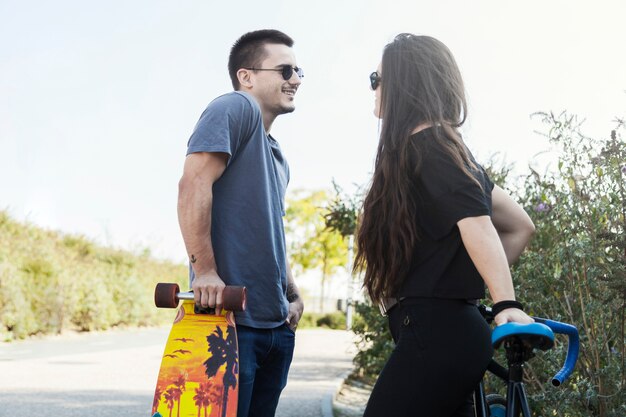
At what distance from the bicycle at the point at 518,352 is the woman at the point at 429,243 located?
0.04 m

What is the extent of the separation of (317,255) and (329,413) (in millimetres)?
36473

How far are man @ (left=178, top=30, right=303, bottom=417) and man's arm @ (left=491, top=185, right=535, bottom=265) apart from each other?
2.66ft

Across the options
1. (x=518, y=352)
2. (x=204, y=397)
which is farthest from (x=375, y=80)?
(x=204, y=397)

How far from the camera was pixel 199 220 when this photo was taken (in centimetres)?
289

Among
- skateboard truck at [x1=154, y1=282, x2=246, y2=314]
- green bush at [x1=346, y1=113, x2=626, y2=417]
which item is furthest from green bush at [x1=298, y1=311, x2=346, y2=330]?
skateboard truck at [x1=154, y1=282, x2=246, y2=314]

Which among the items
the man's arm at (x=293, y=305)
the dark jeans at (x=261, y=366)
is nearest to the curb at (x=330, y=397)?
the man's arm at (x=293, y=305)

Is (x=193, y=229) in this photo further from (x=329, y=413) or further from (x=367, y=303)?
(x=367, y=303)

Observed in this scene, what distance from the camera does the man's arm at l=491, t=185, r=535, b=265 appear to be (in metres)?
2.73

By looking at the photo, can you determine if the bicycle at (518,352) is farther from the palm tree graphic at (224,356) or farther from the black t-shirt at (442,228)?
the palm tree graphic at (224,356)

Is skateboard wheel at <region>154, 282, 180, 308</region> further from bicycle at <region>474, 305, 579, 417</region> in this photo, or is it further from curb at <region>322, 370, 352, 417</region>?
curb at <region>322, 370, 352, 417</region>

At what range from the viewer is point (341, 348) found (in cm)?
1966

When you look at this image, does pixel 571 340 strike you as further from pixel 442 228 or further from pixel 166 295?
pixel 166 295

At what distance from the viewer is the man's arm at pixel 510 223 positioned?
2.73 m

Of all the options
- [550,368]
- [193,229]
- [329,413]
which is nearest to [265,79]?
[193,229]
